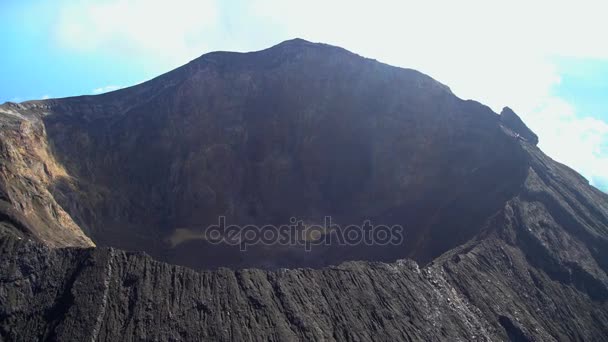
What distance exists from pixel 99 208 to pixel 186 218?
850cm

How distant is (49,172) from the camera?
45.4m

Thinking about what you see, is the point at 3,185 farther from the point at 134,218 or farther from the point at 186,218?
the point at 186,218

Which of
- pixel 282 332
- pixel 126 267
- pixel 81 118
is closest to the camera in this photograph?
pixel 282 332

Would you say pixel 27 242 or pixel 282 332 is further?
pixel 27 242

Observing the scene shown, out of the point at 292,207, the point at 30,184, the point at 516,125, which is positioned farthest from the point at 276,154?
the point at 30,184

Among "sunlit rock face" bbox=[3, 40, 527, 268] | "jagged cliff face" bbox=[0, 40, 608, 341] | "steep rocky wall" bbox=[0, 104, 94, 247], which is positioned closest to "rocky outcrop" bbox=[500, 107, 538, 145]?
"jagged cliff face" bbox=[0, 40, 608, 341]

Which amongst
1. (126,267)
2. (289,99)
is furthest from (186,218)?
(126,267)

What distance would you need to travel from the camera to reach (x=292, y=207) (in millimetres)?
54406

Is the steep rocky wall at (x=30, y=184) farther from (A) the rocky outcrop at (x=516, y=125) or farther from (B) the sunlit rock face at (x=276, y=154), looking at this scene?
(A) the rocky outcrop at (x=516, y=125)

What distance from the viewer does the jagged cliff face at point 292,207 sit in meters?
25.6

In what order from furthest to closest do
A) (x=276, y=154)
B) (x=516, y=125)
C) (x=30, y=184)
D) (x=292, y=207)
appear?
(x=276, y=154) → (x=292, y=207) → (x=516, y=125) → (x=30, y=184)

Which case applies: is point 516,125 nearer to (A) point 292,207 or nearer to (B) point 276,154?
(A) point 292,207

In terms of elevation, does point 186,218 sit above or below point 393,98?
below

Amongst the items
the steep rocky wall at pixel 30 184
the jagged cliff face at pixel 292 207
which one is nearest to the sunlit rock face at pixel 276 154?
the jagged cliff face at pixel 292 207
